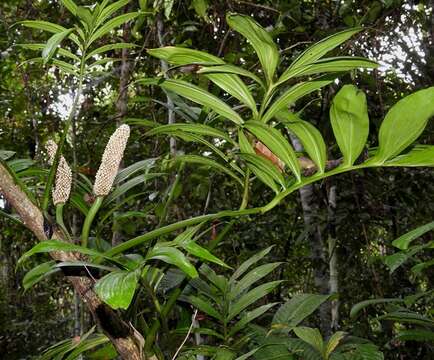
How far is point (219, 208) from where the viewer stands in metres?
2.78

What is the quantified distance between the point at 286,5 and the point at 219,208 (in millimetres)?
1311

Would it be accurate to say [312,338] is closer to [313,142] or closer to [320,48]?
[313,142]

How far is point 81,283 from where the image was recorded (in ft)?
1.91

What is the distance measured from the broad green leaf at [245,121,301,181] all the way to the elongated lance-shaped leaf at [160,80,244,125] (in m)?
0.04

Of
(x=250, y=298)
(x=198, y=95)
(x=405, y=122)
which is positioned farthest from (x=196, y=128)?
(x=250, y=298)

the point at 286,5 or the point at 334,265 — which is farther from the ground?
the point at 286,5

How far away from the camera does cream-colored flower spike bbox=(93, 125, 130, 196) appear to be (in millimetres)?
612

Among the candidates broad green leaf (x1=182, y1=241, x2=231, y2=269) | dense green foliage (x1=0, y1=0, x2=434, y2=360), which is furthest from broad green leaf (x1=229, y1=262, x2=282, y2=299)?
broad green leaf (x1=182, y1=241, x2=231, y2=269)

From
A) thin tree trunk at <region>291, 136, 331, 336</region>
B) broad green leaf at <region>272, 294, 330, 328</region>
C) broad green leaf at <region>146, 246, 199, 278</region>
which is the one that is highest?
broad green leaf at <region>146, 246, 199, 278</region>

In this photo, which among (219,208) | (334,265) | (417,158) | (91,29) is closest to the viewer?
(417,158)

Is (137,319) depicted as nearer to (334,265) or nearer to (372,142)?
A: (372,142)

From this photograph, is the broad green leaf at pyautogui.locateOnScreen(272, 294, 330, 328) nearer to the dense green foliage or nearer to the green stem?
the dense green foliage

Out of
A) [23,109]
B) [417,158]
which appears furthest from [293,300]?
[23,109]

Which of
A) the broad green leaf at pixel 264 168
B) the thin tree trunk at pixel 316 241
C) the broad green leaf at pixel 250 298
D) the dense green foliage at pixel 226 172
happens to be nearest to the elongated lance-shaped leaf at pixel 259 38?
the dense green foliage at pixel 226 172
